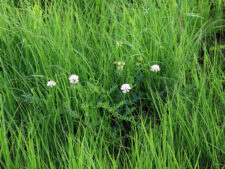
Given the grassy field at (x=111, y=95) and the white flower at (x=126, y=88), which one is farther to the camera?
the white flower at (x=126, y=88)

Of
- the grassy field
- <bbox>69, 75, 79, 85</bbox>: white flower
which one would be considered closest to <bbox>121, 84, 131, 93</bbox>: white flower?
the grassy field

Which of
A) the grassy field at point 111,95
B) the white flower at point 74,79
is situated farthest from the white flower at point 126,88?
the white flower at point 74,79

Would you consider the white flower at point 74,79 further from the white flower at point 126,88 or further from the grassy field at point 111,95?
the white flower at point 126,88

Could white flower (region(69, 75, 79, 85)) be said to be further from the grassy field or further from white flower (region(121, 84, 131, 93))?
white flower (region(121, 84, 131, 93))

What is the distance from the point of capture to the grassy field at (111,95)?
4.46 ft

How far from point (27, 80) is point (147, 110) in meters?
0.73

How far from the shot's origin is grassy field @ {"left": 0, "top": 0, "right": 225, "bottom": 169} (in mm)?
1360

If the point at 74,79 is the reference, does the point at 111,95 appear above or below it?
below

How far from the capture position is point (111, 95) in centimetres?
171

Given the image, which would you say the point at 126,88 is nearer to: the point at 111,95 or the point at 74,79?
the point at 111,95

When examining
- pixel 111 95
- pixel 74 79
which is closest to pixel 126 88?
pixel 111 95

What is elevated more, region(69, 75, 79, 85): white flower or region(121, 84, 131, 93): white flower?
region(69, 75, 79, 85): white flower

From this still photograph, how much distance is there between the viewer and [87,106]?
1.47m

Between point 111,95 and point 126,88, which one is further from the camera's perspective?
point 111,95
